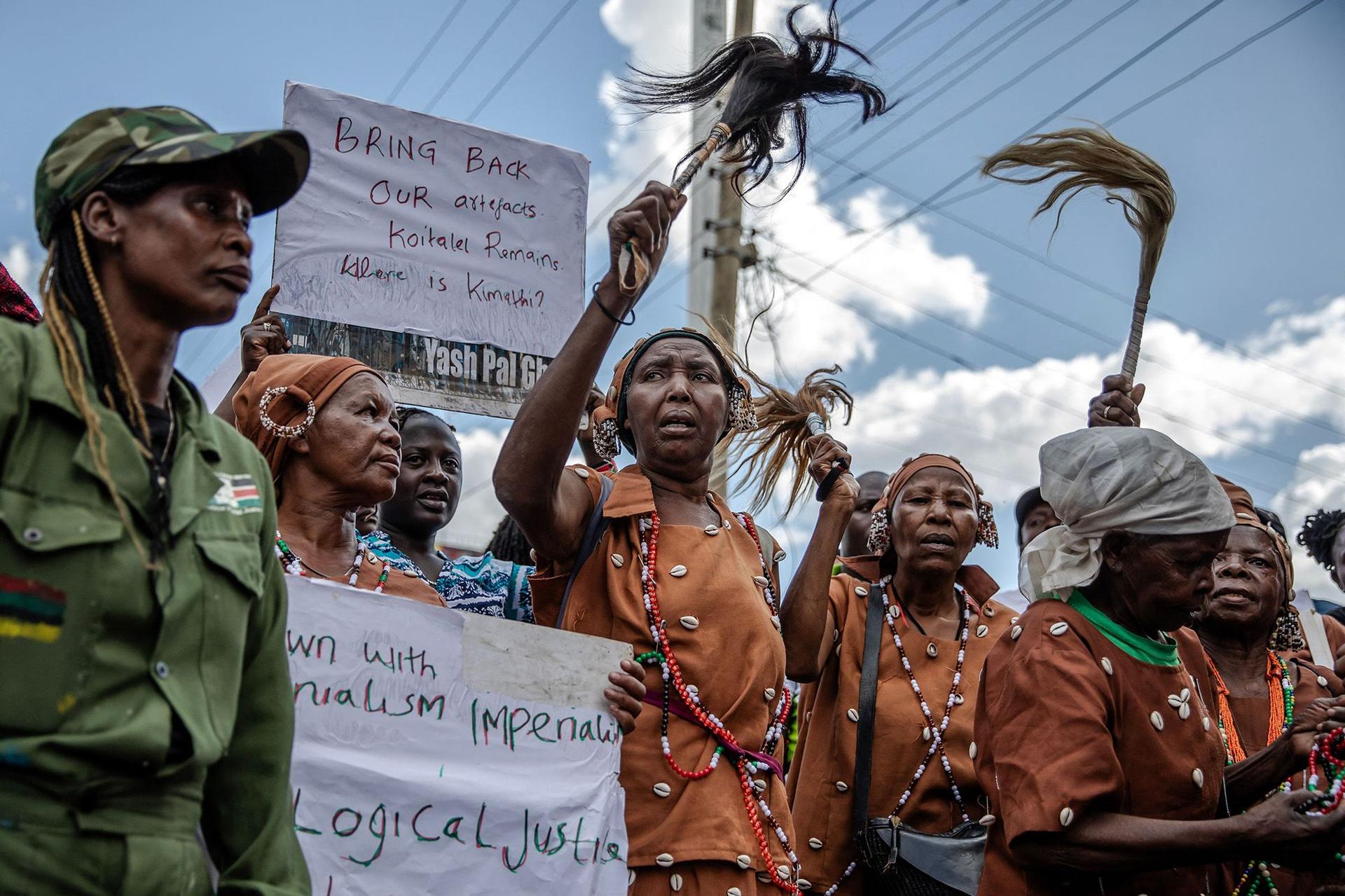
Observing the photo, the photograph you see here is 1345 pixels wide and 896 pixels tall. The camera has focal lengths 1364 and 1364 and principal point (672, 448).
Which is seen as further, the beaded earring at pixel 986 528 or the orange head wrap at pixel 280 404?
the beaded earring at pixel 986 528

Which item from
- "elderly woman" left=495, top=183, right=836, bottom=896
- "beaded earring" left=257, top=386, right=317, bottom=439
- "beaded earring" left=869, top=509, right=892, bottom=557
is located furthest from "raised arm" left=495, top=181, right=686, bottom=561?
"beaded earring" left=869, top=509, right=892, bottom=557

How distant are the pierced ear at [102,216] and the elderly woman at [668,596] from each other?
4.77 ft

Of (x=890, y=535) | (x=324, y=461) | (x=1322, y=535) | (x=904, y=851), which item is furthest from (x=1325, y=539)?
(x=324, y=461)

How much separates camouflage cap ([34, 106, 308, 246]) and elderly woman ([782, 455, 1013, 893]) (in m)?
2.49

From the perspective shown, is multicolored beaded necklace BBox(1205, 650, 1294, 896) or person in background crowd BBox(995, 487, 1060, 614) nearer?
multicolored beaded necklace BBox(1205, 650, 1294, 896)

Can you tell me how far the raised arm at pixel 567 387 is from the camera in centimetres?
352

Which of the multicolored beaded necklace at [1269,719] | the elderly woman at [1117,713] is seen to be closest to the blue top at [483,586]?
the elderly woman at [1117,713]

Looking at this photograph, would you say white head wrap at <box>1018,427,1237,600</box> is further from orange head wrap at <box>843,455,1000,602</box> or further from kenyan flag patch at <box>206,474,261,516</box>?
kenyan flag patch at <box>206,474,261,516</box>

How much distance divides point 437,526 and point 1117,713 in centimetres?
285

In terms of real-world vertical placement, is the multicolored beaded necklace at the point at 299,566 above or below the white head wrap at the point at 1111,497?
below

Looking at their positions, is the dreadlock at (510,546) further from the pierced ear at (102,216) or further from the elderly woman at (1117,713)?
the pierced ear at (102,216)

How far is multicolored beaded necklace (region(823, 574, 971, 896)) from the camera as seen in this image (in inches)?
180

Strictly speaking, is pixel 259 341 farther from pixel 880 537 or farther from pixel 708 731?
pixel 880 537

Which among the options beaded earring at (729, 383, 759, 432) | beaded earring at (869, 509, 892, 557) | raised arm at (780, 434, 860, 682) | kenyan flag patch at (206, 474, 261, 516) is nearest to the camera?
kenyan flag patch at (206, 474, 261, 516)
